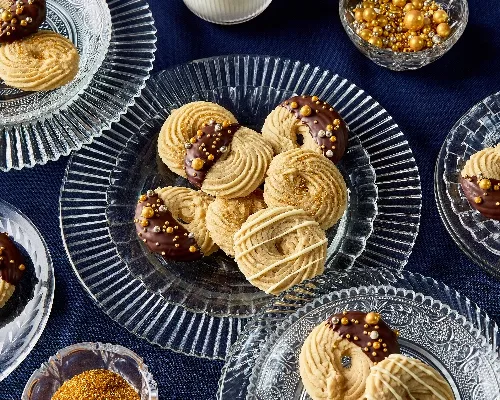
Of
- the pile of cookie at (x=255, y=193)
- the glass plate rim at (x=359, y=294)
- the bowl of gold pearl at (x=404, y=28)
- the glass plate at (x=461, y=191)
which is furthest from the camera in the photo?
the bowl of gold pearl at (x=404, y=28)

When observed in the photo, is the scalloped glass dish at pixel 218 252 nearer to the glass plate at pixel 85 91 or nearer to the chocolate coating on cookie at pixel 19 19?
the glass plate at pixel 85 91

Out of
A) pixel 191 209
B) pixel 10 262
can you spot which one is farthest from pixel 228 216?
pixel 10 262

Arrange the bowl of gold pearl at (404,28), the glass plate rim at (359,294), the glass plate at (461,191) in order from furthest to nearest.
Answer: the bowl of gold pearl at (404,28), the glass plate at (461,191), the glass plate rim at (359,294)

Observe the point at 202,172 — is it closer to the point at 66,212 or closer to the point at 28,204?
the point at 66,212

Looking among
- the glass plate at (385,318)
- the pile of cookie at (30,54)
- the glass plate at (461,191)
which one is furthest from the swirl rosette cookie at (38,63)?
the glass plate at (461,191)

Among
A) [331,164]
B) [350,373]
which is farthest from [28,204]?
[350,373]

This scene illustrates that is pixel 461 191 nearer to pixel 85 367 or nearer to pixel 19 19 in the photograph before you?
pixel 85 367

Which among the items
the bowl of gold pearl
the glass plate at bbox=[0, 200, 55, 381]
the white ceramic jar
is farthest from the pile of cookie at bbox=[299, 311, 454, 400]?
the white ceramic jar
